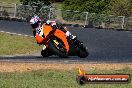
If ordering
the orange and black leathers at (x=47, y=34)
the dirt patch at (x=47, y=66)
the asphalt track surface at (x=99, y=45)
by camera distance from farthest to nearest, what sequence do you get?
the orange and black leathers at (x=47, y=34) → the asphalt track surface at (x=99, y=45) → the dirt patch at (x=47, y=66)

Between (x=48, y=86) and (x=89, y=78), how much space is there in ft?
9.23

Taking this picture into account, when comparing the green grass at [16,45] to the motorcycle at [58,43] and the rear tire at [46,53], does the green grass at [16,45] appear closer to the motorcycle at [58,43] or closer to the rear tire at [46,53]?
the rear tire at [46,53]

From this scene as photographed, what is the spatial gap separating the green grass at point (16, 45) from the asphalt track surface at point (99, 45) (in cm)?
217

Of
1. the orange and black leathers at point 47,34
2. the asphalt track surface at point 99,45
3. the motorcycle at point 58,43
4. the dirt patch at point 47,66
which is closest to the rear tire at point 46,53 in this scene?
the motorcycle at point 58,43

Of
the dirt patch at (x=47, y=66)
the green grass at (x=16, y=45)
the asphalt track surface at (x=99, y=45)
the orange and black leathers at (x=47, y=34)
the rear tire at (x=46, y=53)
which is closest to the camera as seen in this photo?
the dirt patch at (x=47, y=66)

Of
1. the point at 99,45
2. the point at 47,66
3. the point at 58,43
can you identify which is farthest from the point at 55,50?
the point at 99,45

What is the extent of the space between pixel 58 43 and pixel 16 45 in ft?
22.6

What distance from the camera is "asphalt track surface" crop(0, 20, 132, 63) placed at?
18.6 metres

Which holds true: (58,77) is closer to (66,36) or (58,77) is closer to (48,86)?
(48,86)

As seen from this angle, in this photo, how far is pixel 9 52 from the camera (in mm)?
23391

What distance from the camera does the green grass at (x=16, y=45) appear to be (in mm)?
23781

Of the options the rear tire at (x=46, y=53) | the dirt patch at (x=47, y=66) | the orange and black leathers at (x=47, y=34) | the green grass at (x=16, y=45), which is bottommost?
the green grass at (x=16, y=45)

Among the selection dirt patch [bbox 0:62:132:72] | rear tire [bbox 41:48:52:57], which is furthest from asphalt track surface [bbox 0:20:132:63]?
dirt patch [bbox 0:62:132:72]

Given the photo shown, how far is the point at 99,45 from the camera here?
26.1 meters
